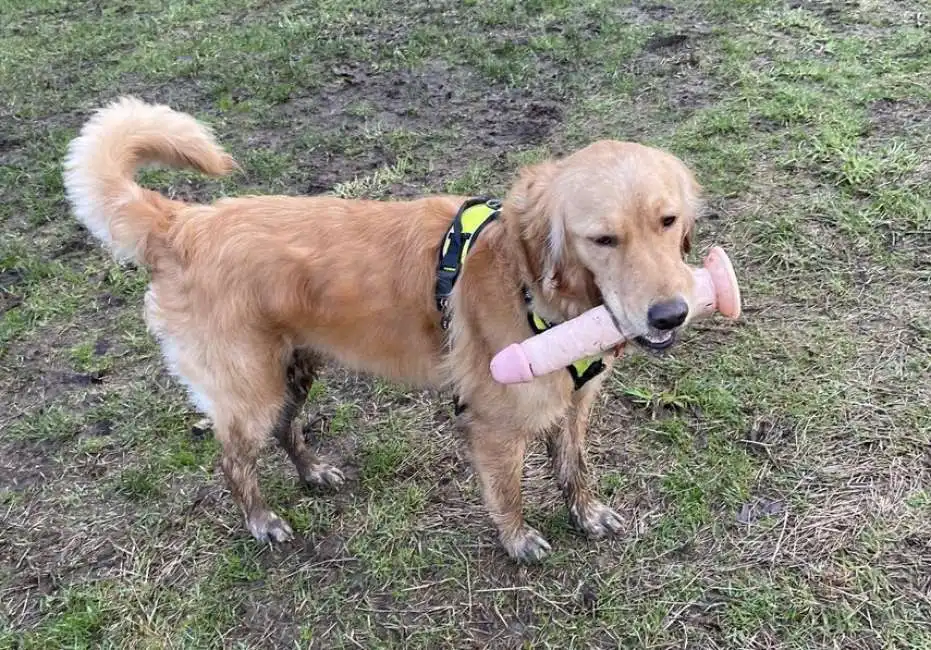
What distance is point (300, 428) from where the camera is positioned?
3424 millimetres

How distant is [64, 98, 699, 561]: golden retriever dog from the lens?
254cm

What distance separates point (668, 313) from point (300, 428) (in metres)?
1.88

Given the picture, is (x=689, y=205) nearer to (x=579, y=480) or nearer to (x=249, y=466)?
(x=579, y=480)

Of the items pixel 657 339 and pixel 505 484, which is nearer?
pixel 657 339

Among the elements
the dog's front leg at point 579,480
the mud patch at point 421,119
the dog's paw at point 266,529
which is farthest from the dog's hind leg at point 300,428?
the mud patch at point 421,119

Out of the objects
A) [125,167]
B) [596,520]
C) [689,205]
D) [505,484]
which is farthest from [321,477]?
[689,205]

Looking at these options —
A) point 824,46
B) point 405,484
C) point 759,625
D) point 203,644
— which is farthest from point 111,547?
point 824,46

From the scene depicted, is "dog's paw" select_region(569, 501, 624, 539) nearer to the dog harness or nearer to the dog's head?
the dog harness

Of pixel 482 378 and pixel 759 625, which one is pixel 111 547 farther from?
pixel 759 625

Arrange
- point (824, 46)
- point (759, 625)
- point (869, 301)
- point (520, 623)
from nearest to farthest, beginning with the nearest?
1. point (759, 625)
2. point (520, 623)
3. point (869, 301)
4. point (824, 46)

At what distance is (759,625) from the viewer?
2.65 metres

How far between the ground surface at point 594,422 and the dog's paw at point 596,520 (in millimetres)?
74

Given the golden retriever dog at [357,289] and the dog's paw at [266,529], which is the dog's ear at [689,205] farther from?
the dog's paw at [266,529]

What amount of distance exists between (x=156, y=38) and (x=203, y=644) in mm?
6176
